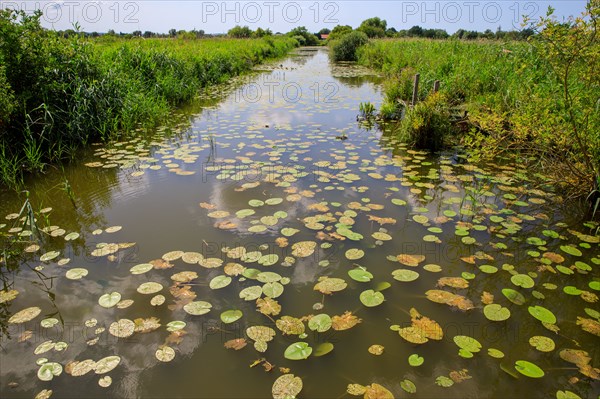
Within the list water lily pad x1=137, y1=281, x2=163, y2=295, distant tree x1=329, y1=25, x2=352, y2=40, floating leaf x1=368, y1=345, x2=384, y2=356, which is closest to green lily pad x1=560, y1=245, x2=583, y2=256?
floating leaf x1=368, y1=345, x2=384, y2=356

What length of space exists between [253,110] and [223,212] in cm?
543

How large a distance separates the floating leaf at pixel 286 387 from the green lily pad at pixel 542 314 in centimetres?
166

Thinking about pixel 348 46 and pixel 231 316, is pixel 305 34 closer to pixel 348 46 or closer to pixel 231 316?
pixel 348 46

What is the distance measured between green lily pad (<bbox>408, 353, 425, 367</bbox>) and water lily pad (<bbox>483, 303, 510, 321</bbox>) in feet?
2.11

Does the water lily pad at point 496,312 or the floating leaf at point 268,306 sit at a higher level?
the floating leaf at point 268,306

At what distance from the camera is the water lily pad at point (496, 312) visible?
2275mm

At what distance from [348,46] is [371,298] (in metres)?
26.7

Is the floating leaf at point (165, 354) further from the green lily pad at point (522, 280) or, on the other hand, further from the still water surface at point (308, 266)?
the green lily pad at point (522, 280)

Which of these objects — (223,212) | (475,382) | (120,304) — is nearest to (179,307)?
(120,304)

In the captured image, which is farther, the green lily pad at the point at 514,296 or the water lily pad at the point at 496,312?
the green lily pad at the point at 514,296

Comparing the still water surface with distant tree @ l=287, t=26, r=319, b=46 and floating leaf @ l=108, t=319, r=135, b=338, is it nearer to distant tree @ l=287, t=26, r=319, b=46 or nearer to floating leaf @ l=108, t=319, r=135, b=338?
floating leaf @ l=108, t=319, r=135, b=338

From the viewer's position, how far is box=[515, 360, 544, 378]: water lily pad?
6.25ft

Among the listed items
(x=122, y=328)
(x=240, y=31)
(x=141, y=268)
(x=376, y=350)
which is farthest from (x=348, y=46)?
(x=122, y=328)

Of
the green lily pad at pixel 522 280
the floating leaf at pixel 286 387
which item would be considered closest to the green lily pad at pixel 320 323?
the floating leaf at pixel 286 387
